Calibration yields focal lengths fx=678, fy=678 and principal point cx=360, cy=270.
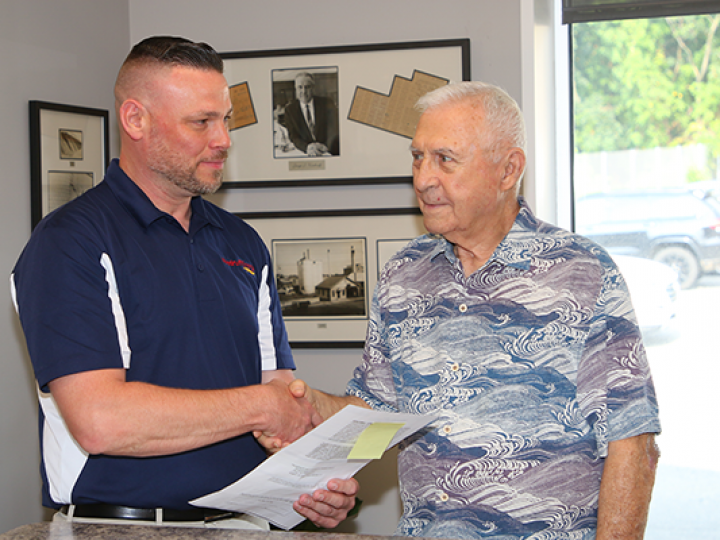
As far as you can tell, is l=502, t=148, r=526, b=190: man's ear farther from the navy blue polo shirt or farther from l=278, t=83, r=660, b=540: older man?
the navy blue polo shirt

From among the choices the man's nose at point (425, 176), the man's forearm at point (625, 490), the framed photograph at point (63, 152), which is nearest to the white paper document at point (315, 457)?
the man's forearm at point (625, 490)

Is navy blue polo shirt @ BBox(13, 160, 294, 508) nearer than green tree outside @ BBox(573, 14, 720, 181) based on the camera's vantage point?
Yes

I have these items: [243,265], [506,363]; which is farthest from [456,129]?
[243,265]

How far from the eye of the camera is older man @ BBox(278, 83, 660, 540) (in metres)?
1.32

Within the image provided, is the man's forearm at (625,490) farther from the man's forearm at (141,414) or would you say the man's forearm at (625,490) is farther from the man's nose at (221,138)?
the man's nose at (221,138)

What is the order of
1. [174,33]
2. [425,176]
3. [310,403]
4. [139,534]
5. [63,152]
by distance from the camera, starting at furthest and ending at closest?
[174,33], [63,152], [310,403], [425,176], [139,534]

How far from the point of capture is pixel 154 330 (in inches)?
56.6

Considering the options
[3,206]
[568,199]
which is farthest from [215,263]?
[568,199]

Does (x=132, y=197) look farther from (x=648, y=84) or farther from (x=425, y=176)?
(x=648, y=84)

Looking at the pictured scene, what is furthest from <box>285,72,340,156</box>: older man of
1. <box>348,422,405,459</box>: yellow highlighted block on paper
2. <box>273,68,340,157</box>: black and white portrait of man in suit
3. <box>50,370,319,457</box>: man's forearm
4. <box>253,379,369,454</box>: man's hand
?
<box>348,422,405,459</box>: yellow highlighted block on paper

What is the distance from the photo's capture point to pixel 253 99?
8.42 ft

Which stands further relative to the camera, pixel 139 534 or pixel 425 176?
pixel 425 176

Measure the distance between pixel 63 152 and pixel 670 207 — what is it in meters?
2.19

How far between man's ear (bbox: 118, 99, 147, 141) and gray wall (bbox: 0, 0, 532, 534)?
2.40 ft
